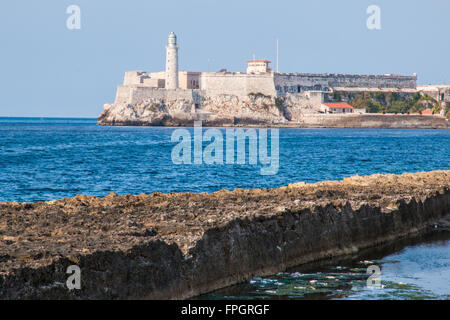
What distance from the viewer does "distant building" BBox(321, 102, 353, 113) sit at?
341 feet

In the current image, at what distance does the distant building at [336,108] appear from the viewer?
341ft

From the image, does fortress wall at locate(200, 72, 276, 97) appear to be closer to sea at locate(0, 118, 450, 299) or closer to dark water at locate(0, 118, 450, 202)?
sea at locate(0, 118, 450, 299)

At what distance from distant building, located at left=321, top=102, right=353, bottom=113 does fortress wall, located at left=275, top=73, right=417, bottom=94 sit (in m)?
6.01

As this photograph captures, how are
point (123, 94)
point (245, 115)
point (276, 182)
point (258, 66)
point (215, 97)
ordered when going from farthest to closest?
point (258, 66), point (245, 115), point (215, 97), point (123, 94), point (276, 182)

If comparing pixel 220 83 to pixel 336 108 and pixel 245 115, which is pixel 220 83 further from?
pixel 336 108

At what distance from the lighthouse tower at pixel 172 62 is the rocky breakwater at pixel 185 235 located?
79303mm

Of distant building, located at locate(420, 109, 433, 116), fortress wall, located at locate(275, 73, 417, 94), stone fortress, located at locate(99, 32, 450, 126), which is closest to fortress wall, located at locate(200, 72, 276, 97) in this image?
stone fortress, located at locate(99, 32, 450, 126)

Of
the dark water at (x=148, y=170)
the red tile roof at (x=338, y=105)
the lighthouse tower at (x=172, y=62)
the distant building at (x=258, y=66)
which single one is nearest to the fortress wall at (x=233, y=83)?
the distant building at (x=258, y=66)

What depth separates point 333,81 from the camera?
371ft

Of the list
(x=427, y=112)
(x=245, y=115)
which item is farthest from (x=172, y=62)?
(x=427, y=112)

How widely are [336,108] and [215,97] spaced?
20.0 meters

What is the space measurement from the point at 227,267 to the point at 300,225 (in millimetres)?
2125
